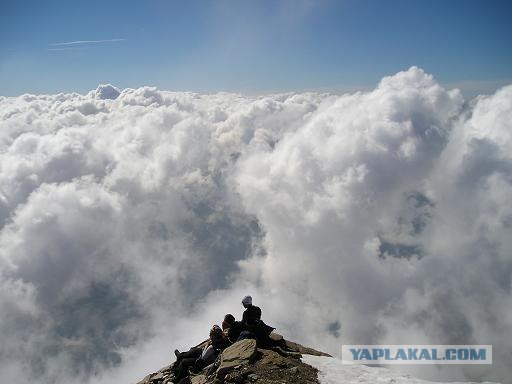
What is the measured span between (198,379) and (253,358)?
396 centimetres

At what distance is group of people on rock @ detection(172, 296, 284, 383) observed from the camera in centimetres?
2117

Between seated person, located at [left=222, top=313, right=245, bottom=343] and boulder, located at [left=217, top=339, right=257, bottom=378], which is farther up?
seated person, located at [left=222, top=313, right=245, bottom=343]

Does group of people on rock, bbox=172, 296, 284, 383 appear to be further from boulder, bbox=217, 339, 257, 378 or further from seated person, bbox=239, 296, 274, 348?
boulder, bbox=217, 339, 257, 378

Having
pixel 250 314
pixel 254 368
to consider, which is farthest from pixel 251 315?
pixel 254 368

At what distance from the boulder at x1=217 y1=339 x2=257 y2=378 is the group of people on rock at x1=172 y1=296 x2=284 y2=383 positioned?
3.35ft

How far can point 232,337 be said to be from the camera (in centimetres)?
2212

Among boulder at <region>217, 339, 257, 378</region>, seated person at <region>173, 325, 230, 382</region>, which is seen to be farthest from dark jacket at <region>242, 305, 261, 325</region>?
seated person at <region>173, 325, 230, 382</region>

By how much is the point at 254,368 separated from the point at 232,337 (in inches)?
187

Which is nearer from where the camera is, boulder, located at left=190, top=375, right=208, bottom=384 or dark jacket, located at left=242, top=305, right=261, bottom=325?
boulder, located at left=190, top=375, right=208, bottom=384

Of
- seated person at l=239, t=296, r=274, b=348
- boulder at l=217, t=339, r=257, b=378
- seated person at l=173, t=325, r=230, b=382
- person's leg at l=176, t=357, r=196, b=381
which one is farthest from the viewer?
person's leg at l=176, t=357, r=196, b=381

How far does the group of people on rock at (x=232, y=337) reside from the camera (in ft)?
69.5

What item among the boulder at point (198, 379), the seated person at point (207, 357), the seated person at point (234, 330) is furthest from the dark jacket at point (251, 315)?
the boulder at point (198, 379)

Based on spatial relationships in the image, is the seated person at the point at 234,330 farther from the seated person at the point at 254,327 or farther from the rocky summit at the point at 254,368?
the rocky summit at the point at 254,368

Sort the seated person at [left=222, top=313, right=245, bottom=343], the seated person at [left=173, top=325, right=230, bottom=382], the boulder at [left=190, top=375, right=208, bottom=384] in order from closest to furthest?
1. the boulder at [left=190, top=375, right=208, bottom=384]
2. the seated person at [left=173, top=325, right=230, bottom=382]
3. the seated person at [left=222, top=313, right=245, bottom=343]
